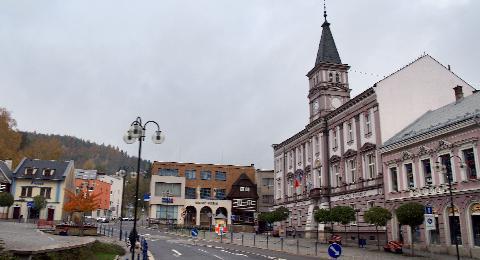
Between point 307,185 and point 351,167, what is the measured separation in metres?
11.9

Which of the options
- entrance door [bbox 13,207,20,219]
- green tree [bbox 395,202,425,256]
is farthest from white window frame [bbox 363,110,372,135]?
entrance door [bbox 13,207,20,219]

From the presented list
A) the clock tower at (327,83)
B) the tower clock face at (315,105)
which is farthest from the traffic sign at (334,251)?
the tower clock face at (315,105)

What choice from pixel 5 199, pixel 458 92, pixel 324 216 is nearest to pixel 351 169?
pixel 324 216

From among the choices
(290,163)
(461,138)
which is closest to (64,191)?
(290,163)

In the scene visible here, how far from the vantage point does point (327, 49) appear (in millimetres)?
58250

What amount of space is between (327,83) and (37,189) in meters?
50.4

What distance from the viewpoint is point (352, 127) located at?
44.7 meters

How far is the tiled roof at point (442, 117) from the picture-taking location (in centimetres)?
3103

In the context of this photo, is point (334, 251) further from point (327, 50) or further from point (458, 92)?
point (327, 50)

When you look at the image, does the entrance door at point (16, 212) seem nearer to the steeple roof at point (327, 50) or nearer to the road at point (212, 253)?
the road at point (212, 253)

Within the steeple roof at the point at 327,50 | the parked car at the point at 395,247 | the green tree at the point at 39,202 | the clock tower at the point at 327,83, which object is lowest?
the parked car at the point at 395,247

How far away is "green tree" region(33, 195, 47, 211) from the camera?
63444 mm

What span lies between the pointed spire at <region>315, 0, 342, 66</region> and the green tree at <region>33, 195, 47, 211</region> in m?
46.3

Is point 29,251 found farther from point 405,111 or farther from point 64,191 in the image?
point 64,191
